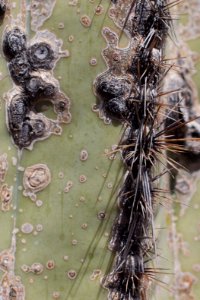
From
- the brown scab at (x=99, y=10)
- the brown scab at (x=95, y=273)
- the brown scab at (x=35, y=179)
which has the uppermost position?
the brown scab at (x=99, y=10)

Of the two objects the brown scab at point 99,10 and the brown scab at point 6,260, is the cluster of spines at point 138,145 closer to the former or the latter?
the brown scab at point 99,10

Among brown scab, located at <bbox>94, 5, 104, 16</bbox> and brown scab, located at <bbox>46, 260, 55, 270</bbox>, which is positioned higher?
brown scab, located at <bbox>94, 5, 104, 16</bbox>

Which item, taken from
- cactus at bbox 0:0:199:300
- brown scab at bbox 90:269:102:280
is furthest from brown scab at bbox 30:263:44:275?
brown scab at bbox 90:269:102:280

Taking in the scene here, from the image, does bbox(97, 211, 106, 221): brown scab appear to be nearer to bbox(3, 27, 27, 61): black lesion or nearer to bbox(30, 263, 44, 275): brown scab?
bbox(30, 263, 44, 275): brown scab

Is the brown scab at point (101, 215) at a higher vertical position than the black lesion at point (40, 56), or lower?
lower

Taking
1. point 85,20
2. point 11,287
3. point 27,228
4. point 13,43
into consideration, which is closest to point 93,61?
point 85,20

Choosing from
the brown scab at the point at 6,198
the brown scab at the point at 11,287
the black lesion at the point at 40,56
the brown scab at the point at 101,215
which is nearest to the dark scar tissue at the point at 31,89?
the black lesion at the point at 40,56

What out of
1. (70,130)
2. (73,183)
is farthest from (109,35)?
(73,183)

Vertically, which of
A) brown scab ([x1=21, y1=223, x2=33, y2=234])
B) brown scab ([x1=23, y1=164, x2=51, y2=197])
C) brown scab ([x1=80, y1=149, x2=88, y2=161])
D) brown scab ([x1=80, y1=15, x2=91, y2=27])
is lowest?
brown scab ([x1=21, y1=223, x2=33, y2=234])
